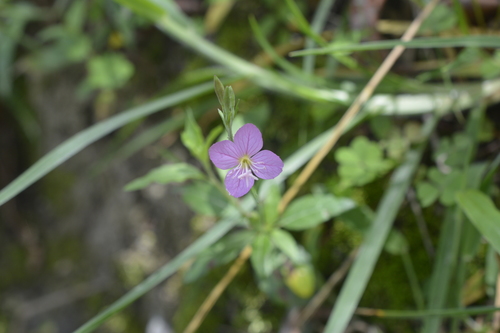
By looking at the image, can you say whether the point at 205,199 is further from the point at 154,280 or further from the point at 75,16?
the point at 75,16

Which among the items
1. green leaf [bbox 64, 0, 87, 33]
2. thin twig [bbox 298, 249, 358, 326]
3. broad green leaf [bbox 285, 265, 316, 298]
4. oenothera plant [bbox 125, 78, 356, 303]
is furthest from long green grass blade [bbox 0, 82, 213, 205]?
green leaf [bbox 64, 0, 87, 33]

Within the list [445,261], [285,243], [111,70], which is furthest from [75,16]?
[445,261]

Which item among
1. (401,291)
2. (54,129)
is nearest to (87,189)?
(54,129)

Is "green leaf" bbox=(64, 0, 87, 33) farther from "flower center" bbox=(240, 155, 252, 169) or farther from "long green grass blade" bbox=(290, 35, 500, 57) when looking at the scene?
"flower center" bbox=(240, 155, 252, 169)

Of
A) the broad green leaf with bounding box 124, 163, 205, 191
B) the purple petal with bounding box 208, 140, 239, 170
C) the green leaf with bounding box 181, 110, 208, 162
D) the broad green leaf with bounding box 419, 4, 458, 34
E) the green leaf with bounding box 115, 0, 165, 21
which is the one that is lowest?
the purple petal with bounding box 208, 140, 239, 170

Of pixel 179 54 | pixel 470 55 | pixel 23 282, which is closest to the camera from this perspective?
pixel 470 55

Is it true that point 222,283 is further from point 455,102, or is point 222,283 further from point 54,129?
point 54,129
